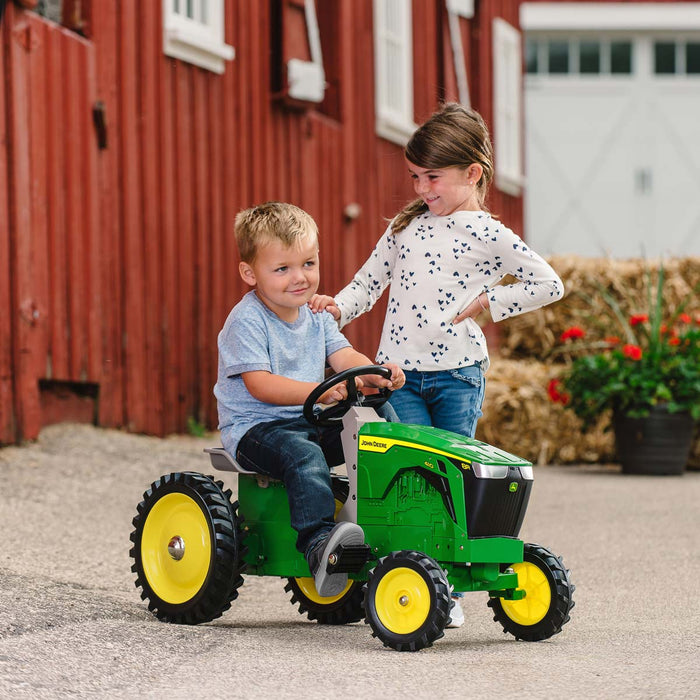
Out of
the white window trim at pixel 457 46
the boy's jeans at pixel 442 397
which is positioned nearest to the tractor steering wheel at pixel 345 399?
the boy's jeans at pixel 442 397

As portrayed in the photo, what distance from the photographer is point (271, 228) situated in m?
3.91

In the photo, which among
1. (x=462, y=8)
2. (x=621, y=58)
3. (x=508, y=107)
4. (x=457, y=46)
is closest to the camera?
(x=457, y=46)

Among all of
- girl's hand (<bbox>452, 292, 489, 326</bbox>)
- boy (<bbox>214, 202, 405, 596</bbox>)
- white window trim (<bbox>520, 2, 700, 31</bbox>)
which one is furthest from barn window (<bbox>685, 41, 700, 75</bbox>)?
boy (<bbox>214, 202, 405, 596</bbox>)

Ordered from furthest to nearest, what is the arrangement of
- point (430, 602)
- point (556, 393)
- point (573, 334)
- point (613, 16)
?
point (613, 16) < point (573, 334) < point (556, 393) < point (430, 602)

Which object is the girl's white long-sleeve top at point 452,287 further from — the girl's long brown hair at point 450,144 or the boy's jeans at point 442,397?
the girl's long brown hair at point 450,144

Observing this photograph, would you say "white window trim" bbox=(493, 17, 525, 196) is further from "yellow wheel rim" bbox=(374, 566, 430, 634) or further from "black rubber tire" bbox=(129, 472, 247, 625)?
"yellow wheel rim" bbox=(374, 566, 430, 634)

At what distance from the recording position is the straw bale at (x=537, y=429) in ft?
30.9

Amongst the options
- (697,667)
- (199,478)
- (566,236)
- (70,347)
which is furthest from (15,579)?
(566,236)

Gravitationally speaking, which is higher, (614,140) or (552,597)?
(614,140)

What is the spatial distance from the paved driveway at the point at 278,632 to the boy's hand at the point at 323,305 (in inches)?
35.3

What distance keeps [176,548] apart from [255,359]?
59cm

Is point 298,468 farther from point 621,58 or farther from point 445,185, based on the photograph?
point 621,58

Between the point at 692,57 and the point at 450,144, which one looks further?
the point at 692,57

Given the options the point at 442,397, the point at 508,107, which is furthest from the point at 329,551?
the point at 508,107
